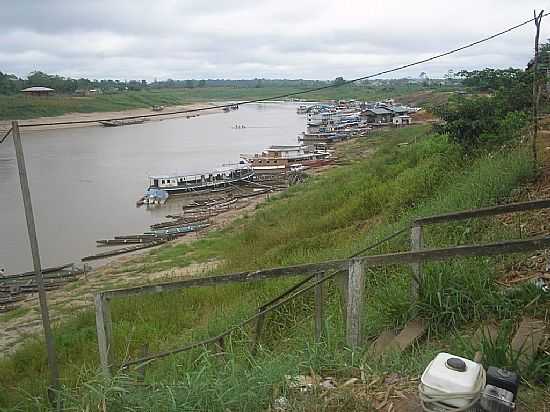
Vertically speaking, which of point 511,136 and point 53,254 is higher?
point 511,136

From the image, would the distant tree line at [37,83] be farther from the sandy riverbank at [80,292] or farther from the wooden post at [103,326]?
the wooden post at [103,326]

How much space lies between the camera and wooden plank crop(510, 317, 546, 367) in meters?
2.50

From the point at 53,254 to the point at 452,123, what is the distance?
1471 centimetres

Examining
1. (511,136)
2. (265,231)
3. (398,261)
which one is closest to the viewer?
(398,261)

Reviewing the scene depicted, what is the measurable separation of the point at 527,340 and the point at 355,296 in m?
0.92

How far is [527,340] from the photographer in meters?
2.72

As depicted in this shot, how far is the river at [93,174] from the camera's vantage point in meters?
20.5

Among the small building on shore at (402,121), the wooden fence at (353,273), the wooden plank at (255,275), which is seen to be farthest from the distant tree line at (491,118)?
the small building on shore at (402,121)

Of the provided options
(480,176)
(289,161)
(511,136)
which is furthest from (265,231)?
(289,161)

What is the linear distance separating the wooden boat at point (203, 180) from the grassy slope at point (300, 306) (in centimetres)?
1223

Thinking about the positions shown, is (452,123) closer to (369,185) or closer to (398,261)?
(369,185)

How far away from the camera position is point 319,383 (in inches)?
92.9

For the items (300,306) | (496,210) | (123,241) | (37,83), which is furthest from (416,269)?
(37,83)

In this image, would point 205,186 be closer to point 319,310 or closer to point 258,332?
point 258,332
